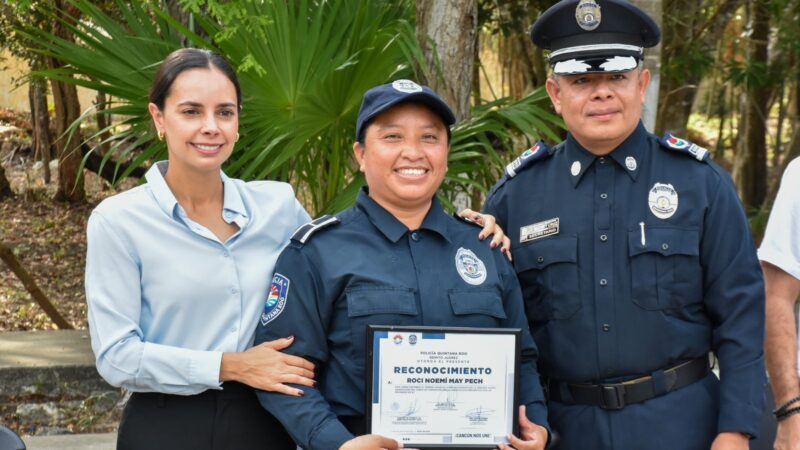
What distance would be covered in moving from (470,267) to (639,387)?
1.77 feet

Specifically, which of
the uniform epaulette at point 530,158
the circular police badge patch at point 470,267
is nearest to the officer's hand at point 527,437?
the circular police badge patch at point 470,267

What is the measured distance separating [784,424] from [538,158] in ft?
3.12

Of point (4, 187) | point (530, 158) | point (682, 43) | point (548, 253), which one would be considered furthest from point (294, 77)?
point (4, 187)

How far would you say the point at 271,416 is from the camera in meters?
2.60

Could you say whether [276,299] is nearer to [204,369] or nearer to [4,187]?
[204,369]

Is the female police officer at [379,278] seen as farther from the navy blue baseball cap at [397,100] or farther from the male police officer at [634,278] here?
the male police officer at [634,278]

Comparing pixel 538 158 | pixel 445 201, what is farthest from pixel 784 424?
pixel 445 201

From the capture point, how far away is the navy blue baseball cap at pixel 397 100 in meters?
2.43

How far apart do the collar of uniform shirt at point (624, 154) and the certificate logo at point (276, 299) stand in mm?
836

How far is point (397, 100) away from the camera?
7.95 ft

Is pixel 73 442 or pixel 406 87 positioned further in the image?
pixel 73 442

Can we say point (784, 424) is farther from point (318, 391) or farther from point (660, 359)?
point (318, 391)

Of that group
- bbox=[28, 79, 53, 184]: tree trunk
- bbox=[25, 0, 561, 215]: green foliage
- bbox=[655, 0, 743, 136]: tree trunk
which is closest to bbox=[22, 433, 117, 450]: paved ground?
bbox=[25, 0, 561, 215]: green foliage

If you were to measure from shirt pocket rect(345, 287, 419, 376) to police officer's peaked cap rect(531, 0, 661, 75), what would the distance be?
0.75m
